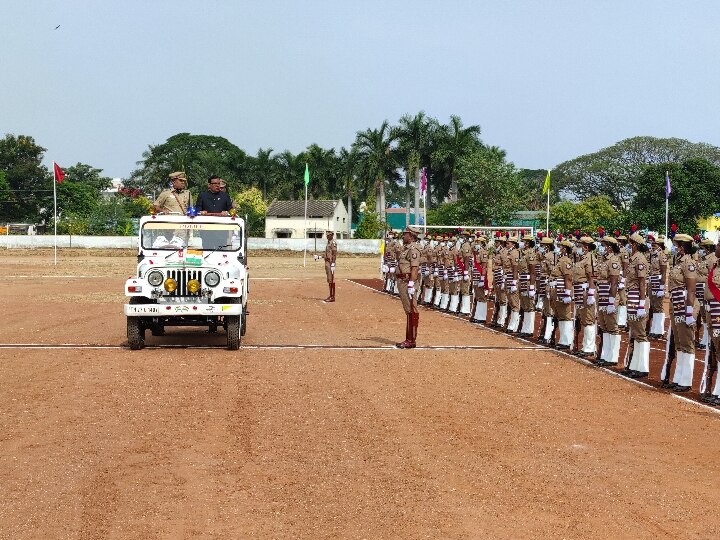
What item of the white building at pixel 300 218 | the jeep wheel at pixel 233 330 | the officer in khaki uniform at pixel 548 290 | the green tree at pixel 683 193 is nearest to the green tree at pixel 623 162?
the green tree at pixel 683 193

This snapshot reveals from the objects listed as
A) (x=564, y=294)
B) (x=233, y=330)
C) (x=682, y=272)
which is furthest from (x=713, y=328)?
(x=233, y=330)

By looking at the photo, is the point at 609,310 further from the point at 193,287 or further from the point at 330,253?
the point at 330,253

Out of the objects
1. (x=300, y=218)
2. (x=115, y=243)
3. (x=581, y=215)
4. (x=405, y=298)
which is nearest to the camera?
(x=405, y=298)

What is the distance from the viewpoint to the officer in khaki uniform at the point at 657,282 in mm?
18172

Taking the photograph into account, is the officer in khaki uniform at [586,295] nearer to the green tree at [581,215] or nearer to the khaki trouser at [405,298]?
the khaki trouser at [405,298]

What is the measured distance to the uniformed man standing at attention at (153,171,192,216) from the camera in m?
16.4

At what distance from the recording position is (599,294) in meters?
14.5

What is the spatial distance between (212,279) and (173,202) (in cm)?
264

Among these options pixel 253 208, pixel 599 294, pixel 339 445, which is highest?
pixel 253 208

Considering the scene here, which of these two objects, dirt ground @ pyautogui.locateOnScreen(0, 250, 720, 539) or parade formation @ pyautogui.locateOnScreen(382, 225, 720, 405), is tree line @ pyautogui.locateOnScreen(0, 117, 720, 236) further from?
dirt ground @ pyautogui.locateOnScreen(0, 250, 720, 539)

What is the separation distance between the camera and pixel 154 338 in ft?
55.4

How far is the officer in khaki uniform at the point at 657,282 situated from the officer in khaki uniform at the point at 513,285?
8.58 feet

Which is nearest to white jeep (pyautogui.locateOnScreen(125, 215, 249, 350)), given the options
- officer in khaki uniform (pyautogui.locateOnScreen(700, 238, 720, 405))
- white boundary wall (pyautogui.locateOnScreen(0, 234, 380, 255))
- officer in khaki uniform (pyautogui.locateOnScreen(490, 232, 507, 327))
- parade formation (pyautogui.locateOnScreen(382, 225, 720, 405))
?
parade formation (pyautogui.locateOnScreen(382, 225, 720, 405))

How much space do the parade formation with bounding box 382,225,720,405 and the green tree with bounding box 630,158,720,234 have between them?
127 feet
